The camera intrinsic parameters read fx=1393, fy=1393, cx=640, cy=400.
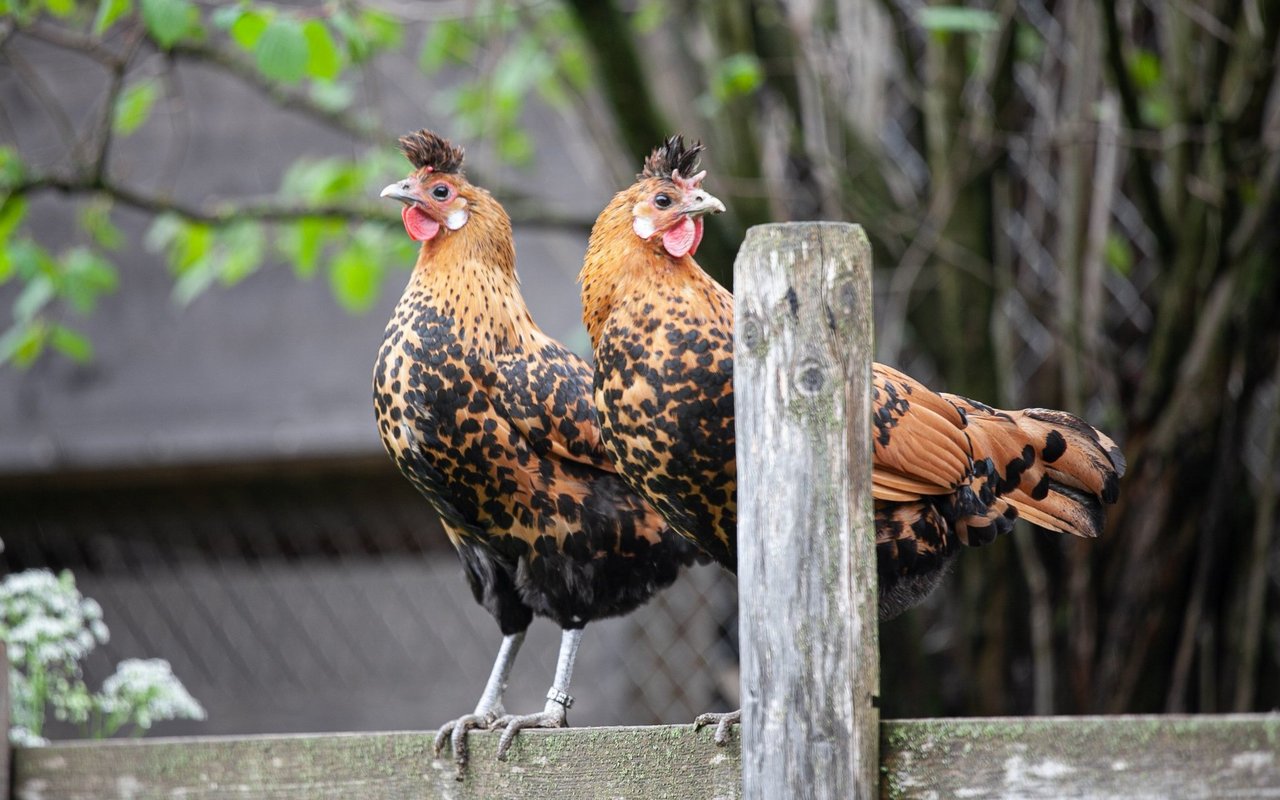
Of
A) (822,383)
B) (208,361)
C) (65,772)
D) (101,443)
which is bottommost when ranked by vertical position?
(65,772)

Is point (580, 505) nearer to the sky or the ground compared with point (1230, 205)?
nearer to the ground

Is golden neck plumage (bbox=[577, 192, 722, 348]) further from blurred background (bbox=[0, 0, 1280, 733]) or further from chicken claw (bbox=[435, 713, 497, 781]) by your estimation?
blurred background (bbox=[0, 0, 1280, 733])

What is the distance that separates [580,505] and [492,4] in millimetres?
1911

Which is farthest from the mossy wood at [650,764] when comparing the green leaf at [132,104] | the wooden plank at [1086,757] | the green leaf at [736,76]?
the green leaf at [132,104]

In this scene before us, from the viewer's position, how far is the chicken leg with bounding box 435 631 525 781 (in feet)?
5.86

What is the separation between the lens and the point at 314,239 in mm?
3451

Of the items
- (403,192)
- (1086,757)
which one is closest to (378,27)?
(403,192)

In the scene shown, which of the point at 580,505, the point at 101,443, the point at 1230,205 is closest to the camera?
the point at 580,505

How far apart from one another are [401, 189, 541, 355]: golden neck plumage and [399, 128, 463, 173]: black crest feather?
0.22 ft

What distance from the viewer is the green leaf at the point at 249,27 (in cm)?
263

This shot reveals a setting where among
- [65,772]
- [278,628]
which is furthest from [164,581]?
[65,772]

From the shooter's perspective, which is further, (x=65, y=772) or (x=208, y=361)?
(x=208, y=361)

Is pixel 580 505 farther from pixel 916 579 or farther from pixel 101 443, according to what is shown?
pixel 101 443

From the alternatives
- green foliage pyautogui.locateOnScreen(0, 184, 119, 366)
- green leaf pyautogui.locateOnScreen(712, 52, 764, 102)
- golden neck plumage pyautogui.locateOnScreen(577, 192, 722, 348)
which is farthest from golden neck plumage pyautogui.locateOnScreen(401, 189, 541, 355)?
green foliage pyautogui.locateOnScreen(0, 184, 119, 366)
